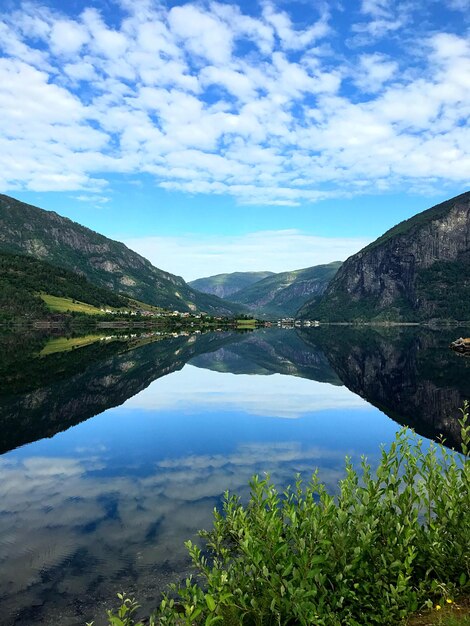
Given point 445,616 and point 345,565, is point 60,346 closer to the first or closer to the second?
point 345,565

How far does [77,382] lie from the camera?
204 ft

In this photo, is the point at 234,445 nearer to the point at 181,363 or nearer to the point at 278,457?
the point at 278,457

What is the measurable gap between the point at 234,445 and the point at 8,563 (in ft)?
65.4

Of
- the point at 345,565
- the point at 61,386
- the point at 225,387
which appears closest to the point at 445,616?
the point at 345,565

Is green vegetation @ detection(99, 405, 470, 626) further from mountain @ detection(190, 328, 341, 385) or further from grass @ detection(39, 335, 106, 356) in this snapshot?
grass @ detection(39, 335, 106, 356)

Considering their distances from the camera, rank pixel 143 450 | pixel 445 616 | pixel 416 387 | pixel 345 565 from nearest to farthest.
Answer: pixel 445 616
pixel 345 565
pixel 143 450
pixel 416 387

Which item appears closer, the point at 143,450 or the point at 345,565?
the point at 345,565

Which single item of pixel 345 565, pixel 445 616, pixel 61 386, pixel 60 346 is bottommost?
pixel 61 386

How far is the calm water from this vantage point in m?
16.2

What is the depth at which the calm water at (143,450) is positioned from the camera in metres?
16.2

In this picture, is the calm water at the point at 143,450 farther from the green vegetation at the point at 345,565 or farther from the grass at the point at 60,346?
the grass at the point at 60,346

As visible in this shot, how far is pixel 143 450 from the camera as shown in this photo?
33.7m

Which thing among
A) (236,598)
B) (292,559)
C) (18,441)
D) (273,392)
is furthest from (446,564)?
(273,392)

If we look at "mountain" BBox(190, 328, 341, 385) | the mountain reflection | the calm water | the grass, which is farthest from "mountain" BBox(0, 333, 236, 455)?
the grass
